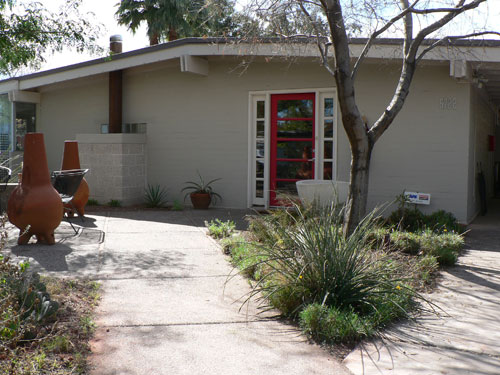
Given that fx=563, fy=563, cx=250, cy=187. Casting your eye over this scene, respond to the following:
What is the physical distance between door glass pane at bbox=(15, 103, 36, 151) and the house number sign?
9813 mm

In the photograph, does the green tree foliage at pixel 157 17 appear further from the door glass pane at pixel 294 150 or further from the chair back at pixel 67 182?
the chair back at pixel 67 182

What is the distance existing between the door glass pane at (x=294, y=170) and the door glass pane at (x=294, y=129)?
1.72ft

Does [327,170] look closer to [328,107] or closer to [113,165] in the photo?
[328,107]

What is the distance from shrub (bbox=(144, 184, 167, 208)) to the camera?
11.7 meters

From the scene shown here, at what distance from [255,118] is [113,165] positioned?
3096 mm

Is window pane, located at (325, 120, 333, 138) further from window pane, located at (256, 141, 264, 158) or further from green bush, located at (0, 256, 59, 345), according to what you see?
green bush, located at (0, 256, 59, 345)

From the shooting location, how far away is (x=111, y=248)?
7.02 meters

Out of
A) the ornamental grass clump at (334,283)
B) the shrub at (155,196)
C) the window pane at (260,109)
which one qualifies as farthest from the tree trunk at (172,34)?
the ornamental grass clump at (334,283)

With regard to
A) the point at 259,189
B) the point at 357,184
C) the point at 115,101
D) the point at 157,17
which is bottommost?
the point at 259,189

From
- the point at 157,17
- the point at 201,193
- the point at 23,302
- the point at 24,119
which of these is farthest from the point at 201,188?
the point at 157,17

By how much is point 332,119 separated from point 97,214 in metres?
4.65

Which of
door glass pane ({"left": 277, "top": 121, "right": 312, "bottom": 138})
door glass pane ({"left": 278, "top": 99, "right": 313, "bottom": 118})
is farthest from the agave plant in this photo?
door glass pane ({"left": 278, "top": 99, "right": 313, "bottom": 118})

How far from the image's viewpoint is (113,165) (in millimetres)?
11602

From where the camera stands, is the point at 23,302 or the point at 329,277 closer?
the point at 23,302
